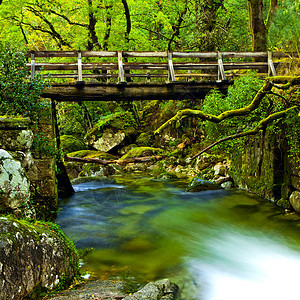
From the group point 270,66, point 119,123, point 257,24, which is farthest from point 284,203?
point 119,123

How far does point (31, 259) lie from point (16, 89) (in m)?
4.59

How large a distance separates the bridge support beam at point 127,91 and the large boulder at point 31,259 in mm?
6682

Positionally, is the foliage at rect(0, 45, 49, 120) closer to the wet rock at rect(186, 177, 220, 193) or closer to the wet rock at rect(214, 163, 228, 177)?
the wet rock at rect(186, 177, 220, 193)

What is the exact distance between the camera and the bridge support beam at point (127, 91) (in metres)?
9.40

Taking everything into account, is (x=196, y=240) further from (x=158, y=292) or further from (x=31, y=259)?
(x=31, y=259)

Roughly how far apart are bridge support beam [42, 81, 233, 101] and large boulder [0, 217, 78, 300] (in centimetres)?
668

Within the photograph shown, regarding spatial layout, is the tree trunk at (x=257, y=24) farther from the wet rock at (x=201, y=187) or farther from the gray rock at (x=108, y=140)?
the gray rock at (x=108, y=140)

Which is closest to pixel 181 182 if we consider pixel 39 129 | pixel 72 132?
pixel 39 129

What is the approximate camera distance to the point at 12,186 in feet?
12.1

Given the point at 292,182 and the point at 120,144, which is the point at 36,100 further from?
the point at 120,144

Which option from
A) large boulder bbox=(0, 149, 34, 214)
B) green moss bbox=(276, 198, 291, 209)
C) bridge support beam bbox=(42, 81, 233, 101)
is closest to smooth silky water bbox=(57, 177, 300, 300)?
green moss bbox=(276, 198, 291, 209)

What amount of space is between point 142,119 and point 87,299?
19576mm


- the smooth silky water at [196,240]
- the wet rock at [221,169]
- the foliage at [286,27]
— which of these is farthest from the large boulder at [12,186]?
the wet rock at [221,169]

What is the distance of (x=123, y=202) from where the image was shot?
9.07 m
